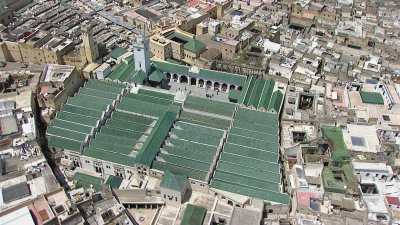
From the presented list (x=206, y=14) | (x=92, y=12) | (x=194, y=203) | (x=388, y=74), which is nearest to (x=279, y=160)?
(x=194, y=203)

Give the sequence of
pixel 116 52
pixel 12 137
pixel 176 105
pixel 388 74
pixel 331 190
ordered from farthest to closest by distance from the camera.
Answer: pixel 116 52, pixel 388 74, pixel 176 105, pixel 12 137, pixel 331 190

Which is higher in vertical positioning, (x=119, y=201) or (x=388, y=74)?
(x=388, y=74)

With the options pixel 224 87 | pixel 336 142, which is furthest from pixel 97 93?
pixel 336 142

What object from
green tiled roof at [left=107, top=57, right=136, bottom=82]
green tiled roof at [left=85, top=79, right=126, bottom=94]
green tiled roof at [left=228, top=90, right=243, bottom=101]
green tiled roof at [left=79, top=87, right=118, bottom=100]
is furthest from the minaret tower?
green tiled roof at [left=228, top=90, right=243, bottom=101]

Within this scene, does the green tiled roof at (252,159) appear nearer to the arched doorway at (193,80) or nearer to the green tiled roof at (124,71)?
the arched doorway at (193,80)

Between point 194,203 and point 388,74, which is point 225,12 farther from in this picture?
point 194,203
